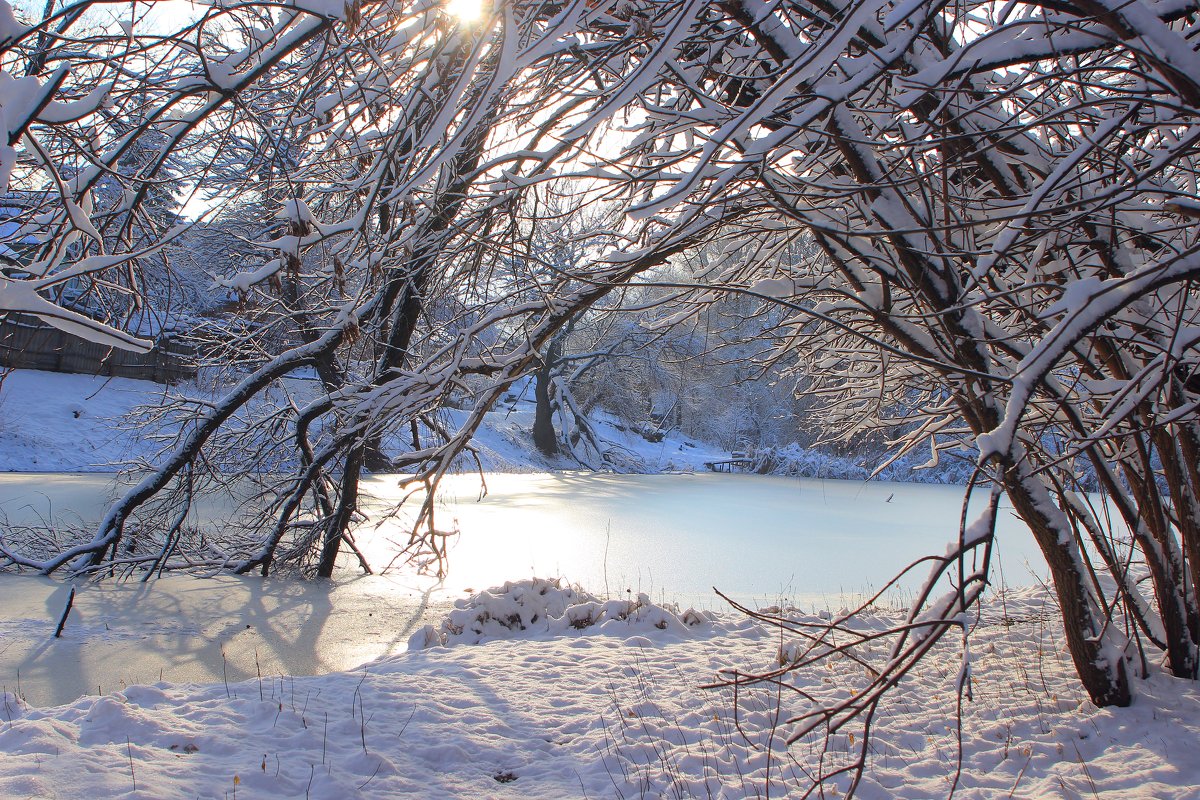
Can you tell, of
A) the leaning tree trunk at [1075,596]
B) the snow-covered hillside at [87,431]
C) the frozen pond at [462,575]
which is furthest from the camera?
the snow-covered hillside at [87,431]

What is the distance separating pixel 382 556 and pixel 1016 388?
26.3 feet

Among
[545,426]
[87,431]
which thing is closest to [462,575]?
[87,431]

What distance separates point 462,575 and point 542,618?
7.94ft

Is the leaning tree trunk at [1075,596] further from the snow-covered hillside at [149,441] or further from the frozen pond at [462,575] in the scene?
the snow-covered hillside at [149,441]

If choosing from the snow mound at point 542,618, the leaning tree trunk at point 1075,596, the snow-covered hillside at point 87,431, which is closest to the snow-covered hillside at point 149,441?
the snow-covered hillside at point 87,431

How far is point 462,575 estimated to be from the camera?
25.5 feet

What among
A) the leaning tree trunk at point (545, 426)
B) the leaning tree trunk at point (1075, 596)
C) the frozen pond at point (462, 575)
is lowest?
the frozen pond at point (462, 575)

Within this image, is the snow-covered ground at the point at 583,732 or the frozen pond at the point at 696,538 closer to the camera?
the snow-covered ground at the point at 583,732

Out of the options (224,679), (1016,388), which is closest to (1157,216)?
(1016,388)

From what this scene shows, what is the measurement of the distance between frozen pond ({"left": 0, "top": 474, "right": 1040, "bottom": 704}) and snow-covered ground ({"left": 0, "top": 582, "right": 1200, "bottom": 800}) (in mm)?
1021

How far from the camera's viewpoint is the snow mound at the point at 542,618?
17.3 feet

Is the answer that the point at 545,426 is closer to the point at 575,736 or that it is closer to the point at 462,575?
the point at 462,575

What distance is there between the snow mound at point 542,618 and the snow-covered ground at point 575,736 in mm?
808

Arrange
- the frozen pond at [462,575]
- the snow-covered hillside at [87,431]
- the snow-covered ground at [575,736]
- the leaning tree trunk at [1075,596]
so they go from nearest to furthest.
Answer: the snow-covered ground at [575,736]
the leaning tree trunk at [1075,596]
the frozen pond at [462,575]
the snow-covered hillside at [87,431]
